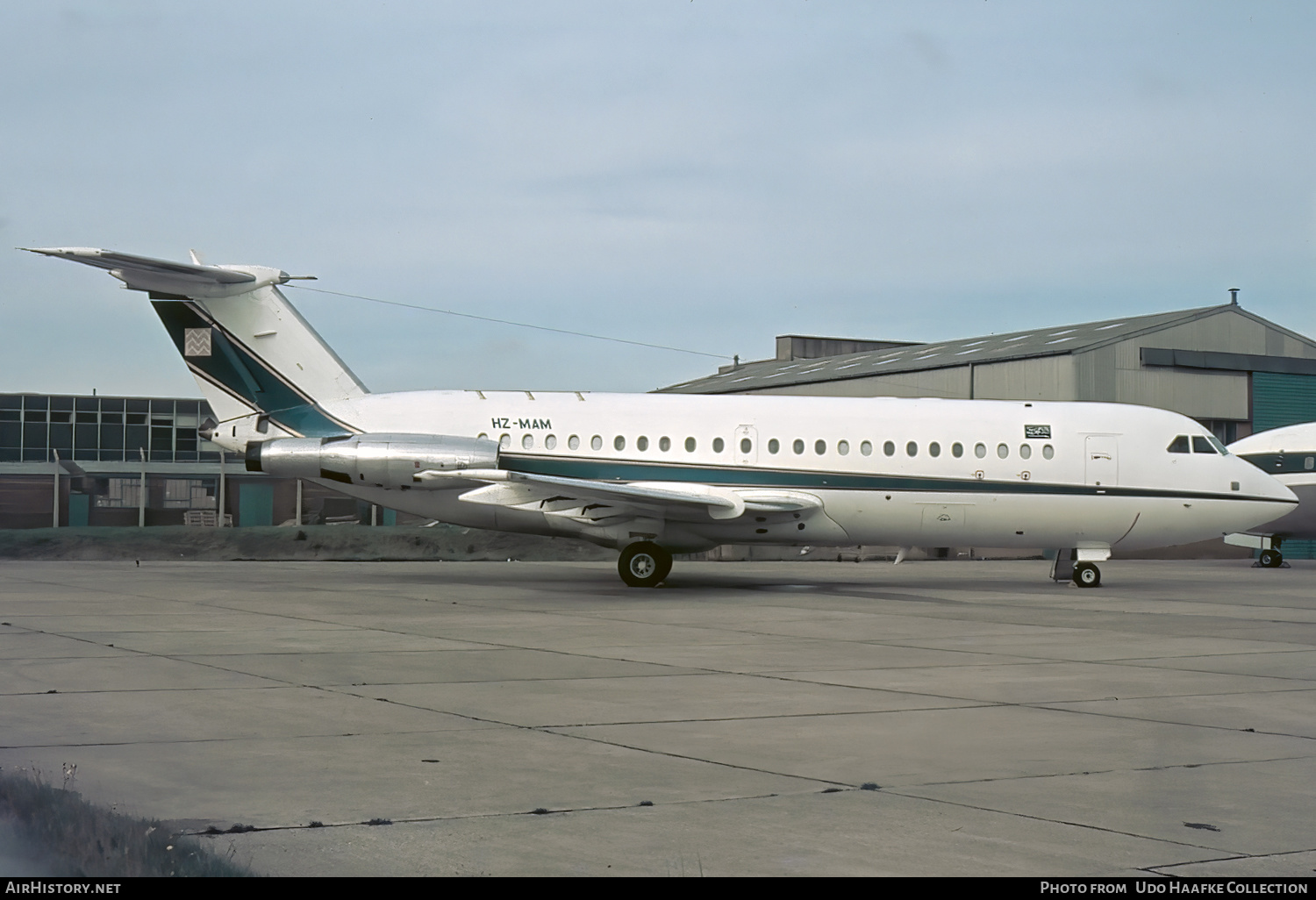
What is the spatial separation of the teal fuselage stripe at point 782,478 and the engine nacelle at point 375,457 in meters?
1.20

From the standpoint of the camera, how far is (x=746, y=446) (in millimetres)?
21719

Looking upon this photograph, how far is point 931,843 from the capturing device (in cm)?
518

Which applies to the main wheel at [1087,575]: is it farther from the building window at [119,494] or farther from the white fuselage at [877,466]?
the building window at [119,494]

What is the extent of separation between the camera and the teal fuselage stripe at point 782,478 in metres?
21.5

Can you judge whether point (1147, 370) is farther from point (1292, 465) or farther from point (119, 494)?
point (119, 494)

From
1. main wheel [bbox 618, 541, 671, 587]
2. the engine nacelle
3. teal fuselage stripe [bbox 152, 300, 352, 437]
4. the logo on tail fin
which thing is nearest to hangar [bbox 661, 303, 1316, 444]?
main wheel [bbox 618, 541, 671, 587]

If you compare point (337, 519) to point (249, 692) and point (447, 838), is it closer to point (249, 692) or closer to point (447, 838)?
point (249, 692)

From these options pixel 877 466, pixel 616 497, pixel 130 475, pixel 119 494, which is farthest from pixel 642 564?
pixel 130 475

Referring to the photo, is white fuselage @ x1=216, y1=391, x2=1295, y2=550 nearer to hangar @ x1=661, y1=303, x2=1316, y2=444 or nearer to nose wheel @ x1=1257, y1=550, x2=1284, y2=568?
nose wheel @ x1=1257, y1=550, x2=1284, y2=568

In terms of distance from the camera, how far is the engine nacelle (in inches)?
810

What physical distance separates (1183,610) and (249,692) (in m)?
14.1

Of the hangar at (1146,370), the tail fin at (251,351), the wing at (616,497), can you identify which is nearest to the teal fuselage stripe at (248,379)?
the tail fin at (251,351)

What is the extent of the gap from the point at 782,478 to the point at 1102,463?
18.5ft

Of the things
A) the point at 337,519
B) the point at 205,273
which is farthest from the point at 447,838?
the point at 337,519
